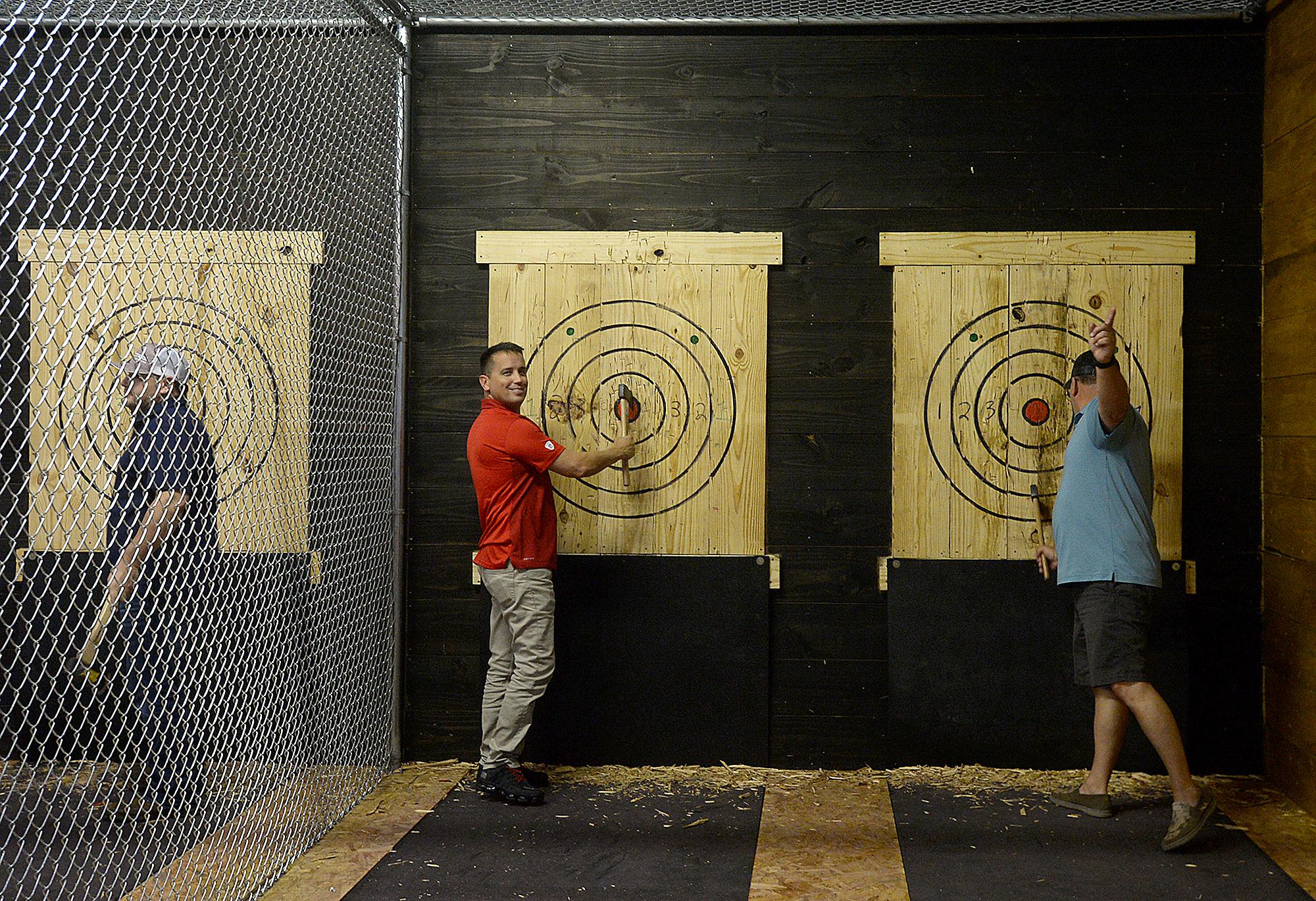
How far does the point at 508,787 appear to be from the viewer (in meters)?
3.41

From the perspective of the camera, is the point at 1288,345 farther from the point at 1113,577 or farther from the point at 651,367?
the point at 651,367

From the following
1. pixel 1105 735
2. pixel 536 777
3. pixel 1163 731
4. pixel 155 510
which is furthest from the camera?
pixel 536 777

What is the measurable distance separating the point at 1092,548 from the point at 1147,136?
1.57 meters

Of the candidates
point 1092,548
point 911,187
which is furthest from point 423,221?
point 1092,548

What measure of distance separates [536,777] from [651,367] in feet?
4.91

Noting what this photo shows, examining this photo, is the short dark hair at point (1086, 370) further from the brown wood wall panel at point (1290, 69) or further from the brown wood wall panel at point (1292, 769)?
the brown wood wall panel at point (1292, 769)

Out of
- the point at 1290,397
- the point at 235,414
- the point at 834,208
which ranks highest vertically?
the point at 834,208

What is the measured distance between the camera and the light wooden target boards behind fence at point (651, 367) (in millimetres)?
3803

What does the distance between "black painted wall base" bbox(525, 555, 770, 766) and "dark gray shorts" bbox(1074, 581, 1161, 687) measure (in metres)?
1.10

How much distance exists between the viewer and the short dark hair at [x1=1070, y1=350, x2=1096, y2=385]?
10.6 ft

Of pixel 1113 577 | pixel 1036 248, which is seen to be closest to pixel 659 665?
pixel 1113 577

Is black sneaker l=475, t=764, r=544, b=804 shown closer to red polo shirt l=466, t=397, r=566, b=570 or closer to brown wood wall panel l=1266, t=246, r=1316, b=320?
red polo shirt l=466, t=397, r=566, b=570

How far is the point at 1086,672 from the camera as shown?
323cm

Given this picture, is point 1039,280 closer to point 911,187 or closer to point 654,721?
point 911,187
